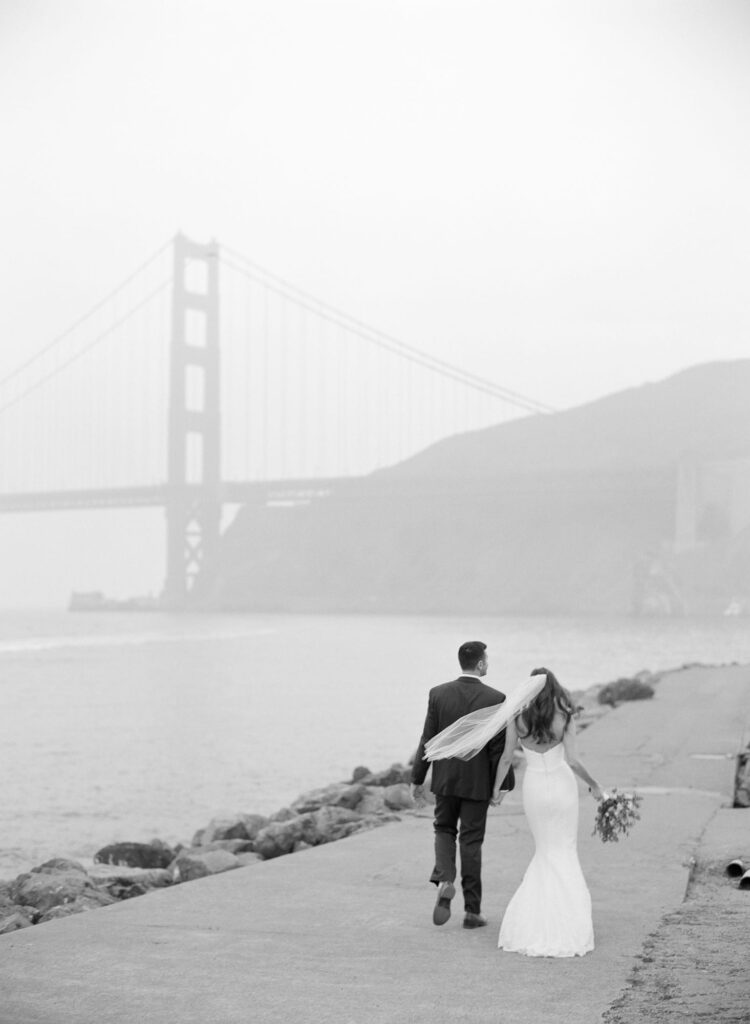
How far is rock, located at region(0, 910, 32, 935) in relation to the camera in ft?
22.0

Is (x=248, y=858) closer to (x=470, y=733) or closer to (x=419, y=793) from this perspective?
(x=419, y=793)

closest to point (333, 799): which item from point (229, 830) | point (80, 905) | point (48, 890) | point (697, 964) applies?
point (229, 830)

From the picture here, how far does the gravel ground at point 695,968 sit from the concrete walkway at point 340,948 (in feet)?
0.28

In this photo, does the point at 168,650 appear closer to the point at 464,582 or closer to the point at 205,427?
the point at 205,427

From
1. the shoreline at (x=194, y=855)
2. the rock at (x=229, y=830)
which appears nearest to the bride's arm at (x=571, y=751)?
the shoreline at (x=194, y=855)

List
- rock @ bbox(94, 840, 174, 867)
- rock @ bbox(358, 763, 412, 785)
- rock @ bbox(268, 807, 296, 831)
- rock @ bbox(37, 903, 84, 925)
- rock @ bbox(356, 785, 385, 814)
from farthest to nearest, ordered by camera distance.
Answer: rock @ bbox(358, 763, 412, 785), rock @ bbox(268, 807, 296, 831), rock @ bbox(356, 785, 385, 814), rock @ bbox(94, 840, 174, 867), rock @ bbox(37, 903, 84, 925)

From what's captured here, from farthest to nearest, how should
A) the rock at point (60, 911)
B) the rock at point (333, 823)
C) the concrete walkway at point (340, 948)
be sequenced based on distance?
the rock at point (333, 823), the rock at point (60, 911), the concrete walkway at point (340, 948)

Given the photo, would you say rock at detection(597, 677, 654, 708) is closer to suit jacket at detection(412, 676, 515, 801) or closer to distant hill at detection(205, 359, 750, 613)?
suit jacket at detection(412, 676, 515, 801)

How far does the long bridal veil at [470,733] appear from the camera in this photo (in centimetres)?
546

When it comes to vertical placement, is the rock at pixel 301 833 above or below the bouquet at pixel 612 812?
below

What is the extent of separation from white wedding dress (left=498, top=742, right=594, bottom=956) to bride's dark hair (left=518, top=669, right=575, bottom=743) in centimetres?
8

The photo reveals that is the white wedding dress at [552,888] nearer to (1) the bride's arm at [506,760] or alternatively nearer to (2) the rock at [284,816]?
(1) the bride's arm at [506,760]

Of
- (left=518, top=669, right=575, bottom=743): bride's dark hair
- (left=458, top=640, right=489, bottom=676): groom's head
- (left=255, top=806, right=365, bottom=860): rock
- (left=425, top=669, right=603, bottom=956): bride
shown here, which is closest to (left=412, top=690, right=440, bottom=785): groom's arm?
(left=458, top=640, right=489, bottom=676): groom's head

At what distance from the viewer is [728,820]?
8914 mm
